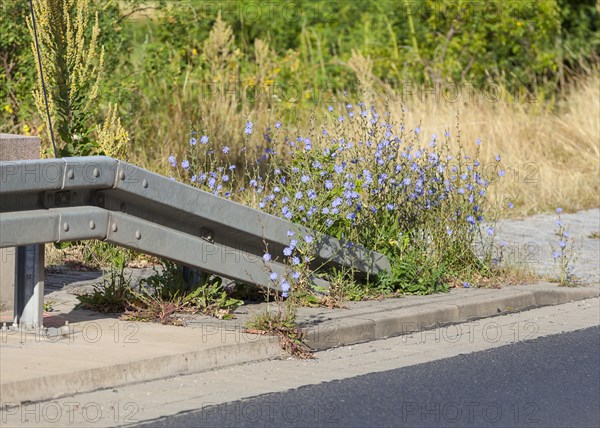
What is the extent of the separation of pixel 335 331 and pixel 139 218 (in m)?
1.37

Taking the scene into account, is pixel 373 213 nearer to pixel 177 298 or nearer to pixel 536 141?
pixel 177 298

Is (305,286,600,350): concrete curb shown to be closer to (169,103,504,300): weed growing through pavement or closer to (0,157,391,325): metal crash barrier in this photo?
(169,103,504,300): weed growing through pavement

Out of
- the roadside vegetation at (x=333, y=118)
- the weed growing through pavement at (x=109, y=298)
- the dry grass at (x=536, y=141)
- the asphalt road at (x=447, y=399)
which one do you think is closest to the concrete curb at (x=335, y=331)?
the roadside vegetation at (x=333, y=118)

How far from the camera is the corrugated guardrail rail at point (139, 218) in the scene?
6391mm

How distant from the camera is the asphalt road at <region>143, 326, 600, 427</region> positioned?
5750mm

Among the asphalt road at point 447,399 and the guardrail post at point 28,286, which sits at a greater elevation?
the guardrail post at point 28,286

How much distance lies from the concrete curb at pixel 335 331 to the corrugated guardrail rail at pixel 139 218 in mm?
471

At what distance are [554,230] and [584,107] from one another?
5076 millimetres

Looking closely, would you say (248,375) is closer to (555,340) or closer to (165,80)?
(555,340)

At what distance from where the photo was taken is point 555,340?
7.76 meters

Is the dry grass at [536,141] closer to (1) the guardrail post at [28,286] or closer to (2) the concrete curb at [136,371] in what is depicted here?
(2) the concrete curb at [136,371]

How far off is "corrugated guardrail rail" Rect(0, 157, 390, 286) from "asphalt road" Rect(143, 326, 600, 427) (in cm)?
136

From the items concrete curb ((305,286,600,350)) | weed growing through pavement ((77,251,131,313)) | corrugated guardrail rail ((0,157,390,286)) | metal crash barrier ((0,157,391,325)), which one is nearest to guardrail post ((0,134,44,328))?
metal crash barrier ((0,157,391,325))

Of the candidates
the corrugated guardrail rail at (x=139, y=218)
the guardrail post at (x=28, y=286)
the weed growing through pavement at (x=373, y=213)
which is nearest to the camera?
the corrugated guardrail rail at (x=139, y=218)
